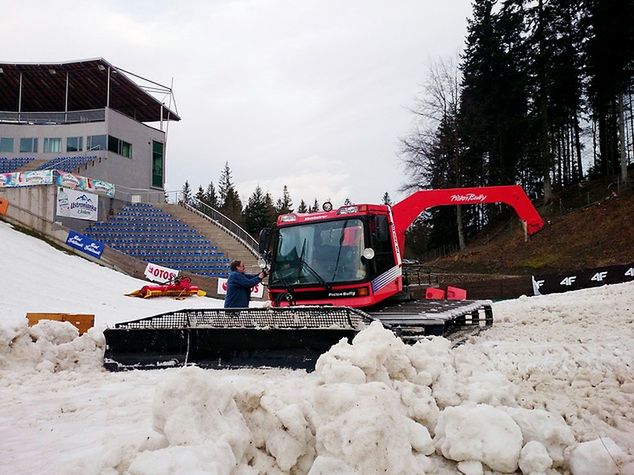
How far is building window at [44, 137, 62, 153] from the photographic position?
3697 centimetres

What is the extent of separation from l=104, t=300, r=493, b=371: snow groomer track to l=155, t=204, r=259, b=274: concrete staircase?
2119 cm

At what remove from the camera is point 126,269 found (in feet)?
83.1

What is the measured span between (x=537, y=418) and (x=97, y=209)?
101 ft

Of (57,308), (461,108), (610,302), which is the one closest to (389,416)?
(610,302)

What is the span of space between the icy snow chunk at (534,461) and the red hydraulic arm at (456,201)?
25.2 ft

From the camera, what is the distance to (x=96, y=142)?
3581 centimetres

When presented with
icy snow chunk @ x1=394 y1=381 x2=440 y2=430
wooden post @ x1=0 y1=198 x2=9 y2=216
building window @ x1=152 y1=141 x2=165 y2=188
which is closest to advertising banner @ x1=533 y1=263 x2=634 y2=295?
icy snow chunk @ x1=394 y1=381 x2=440 y2=430

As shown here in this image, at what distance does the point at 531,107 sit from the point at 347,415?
38208 millimetres

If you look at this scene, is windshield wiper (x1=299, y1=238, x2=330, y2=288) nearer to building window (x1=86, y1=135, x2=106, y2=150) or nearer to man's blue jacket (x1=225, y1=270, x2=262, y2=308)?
man's blue jacket (x1=225, y1=270, x2=262, y2=308)

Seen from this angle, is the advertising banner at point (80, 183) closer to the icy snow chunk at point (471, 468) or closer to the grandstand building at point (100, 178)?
Result: the grandstand building at point (100, 178)

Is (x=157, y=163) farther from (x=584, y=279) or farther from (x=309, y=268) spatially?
(x=309, y=268)

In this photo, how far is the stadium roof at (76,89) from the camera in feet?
120

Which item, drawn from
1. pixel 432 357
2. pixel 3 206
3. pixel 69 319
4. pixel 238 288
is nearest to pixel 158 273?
pixel 3 206

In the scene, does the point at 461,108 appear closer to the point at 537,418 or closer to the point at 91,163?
the point at 91,163
